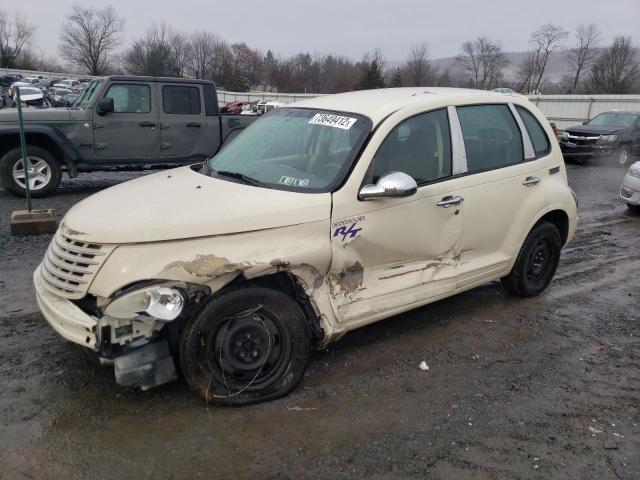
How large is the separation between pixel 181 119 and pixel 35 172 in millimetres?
2647

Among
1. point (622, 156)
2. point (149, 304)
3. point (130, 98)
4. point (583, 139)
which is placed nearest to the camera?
point (149, 304)

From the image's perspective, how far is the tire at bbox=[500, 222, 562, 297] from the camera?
4852 mm

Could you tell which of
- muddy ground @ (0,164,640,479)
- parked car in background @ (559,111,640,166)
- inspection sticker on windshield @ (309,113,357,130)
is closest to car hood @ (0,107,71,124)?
muddy ground @ (0,164,640,479)

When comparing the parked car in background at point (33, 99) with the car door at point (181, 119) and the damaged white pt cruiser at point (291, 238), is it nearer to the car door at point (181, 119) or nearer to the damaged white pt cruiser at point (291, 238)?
the car door at point (181, 119)

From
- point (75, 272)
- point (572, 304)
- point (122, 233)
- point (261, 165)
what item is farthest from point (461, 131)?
point (75, 272)

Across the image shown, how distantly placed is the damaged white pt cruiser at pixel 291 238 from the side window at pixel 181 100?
227 inches

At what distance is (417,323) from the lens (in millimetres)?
4523

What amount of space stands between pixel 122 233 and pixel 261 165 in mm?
1254

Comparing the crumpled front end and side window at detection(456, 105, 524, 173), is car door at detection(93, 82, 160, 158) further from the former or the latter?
side window at detection(456, 105, 524, 173)

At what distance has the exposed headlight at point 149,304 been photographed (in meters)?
2.80

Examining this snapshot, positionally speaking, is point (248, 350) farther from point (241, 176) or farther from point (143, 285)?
point (241, 176)

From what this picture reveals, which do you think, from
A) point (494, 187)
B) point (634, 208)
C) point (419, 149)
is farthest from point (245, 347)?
point (634, 208)

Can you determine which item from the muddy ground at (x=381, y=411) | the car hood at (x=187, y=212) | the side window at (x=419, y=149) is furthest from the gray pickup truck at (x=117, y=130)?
the car hood at (x=187, y=212)

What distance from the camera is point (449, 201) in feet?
13.0
